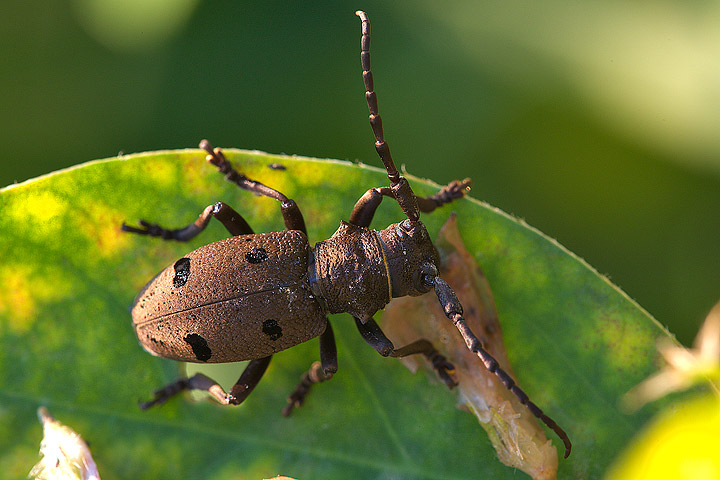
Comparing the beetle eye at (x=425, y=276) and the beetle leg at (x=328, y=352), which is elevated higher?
the beetle eye at (x=425, y=276)

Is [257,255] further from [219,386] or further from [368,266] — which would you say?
[219,386]

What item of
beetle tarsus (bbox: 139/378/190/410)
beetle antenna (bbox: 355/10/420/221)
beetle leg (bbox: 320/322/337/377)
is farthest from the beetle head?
beetle tarsus (bbox: 139/378/190/410)

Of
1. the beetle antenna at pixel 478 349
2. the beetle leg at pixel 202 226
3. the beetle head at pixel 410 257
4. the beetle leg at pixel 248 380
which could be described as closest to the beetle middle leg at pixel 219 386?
the beetle leg at pixel 248 380

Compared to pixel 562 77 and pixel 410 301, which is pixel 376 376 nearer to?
pixel 410 301

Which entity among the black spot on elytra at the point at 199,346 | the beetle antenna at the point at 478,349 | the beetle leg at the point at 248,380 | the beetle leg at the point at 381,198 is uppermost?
the beetle leg at the point at 381,198

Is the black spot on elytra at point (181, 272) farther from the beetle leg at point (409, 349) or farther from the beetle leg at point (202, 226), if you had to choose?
the beetle leg at point (409, 349)

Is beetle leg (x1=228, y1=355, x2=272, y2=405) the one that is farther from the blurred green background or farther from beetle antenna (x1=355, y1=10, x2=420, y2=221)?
the blurred green background

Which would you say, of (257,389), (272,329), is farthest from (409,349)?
(257,389)

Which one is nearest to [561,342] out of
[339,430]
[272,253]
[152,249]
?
[339,430]
